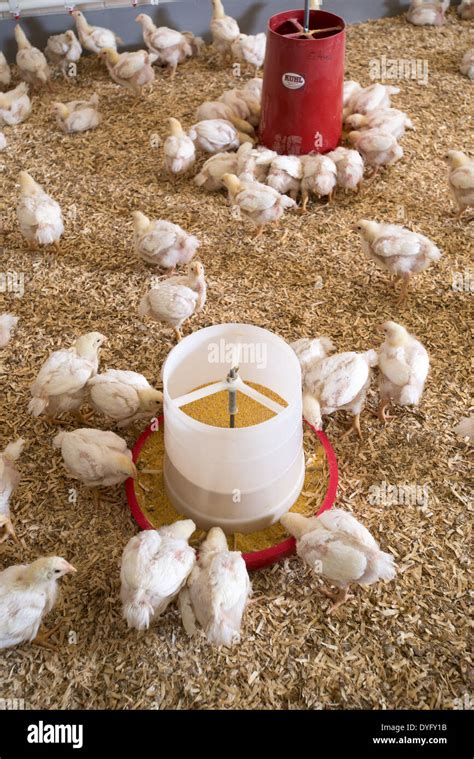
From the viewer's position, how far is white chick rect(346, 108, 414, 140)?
4.14 m

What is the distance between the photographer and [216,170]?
392 centimetres

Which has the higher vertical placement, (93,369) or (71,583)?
(93,369)

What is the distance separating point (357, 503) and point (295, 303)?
119cm

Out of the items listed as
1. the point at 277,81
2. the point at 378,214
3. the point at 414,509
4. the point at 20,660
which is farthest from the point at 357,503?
the point at 277,81

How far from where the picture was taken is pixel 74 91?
5.04 m

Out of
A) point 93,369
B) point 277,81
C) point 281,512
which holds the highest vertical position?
point 277,81

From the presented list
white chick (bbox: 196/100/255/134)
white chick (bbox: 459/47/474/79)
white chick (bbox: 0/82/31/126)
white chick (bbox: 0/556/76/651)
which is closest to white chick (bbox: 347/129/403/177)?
white chick (bbox: 196/100/255/134)

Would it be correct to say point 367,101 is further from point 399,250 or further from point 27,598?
point 27,598

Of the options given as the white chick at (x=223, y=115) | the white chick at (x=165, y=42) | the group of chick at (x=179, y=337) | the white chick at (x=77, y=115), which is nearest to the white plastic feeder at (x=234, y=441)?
the group of chick at (x=179, y=337)

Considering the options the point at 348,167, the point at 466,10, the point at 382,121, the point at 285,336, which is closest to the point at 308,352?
the point at 285,336

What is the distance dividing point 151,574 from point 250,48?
13.9 feet

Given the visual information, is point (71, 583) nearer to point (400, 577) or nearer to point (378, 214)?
point (400, 577)

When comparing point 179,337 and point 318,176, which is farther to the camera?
point 318,176

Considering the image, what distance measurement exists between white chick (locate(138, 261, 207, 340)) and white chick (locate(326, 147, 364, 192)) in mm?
1292
